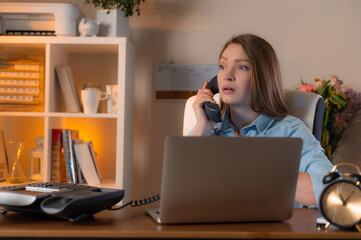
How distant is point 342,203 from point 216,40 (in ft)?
6.53

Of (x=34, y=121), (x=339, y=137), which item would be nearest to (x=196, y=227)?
(x=339, y=137)

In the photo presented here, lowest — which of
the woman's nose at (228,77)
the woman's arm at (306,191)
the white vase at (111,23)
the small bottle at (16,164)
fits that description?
the small bottle at (16,164)

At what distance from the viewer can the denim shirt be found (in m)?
1.42

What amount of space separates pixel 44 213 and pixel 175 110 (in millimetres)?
1853

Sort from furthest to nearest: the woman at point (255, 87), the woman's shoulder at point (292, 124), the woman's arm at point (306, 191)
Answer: the woman at point (255, 87) < the woman's shoulder at point (292, 124) < the woman's arm at point (306, 191)

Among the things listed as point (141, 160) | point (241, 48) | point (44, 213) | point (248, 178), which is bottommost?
point (141, 160)

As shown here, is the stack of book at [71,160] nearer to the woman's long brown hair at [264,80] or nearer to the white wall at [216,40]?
the white wall at [216,40]

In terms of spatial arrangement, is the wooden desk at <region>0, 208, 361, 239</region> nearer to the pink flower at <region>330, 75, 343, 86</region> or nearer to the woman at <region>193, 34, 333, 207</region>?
the woman at <region>193, 34, 333, 207</region>

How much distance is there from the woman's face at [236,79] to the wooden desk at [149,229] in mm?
797

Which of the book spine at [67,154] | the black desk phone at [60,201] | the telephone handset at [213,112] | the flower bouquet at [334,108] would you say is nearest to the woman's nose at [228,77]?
the telephone handset at [213,112]

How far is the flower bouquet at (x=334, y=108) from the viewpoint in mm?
2480

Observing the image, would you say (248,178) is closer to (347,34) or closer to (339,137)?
(339,137)

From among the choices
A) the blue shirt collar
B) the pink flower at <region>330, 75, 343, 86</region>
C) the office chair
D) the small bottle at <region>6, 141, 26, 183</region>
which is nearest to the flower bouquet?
the pink flower at <region>330, 75, 343, 86</region>

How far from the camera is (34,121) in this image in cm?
285
